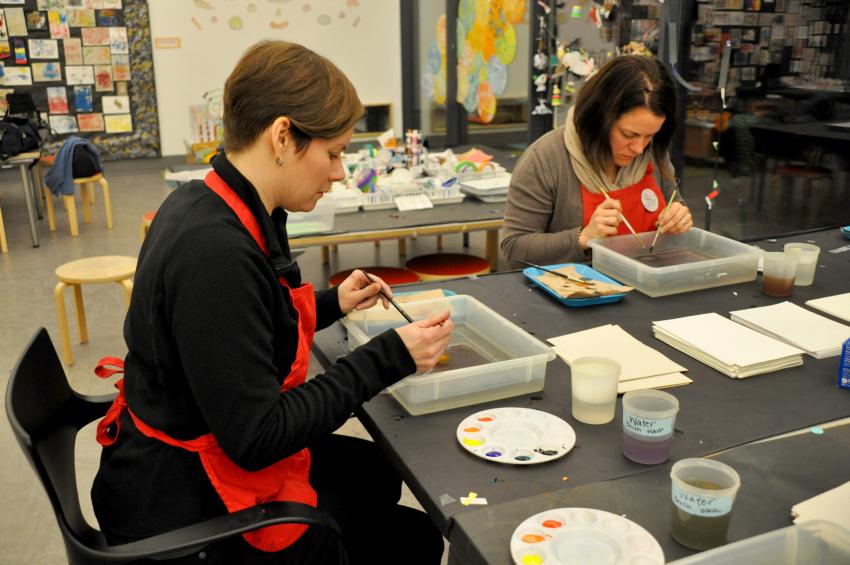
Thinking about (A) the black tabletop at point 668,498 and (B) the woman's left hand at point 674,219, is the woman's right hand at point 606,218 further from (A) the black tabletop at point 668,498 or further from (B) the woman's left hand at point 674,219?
(A) the black tabletop at point 668,498

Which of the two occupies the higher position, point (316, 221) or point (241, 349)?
point (241, 349)

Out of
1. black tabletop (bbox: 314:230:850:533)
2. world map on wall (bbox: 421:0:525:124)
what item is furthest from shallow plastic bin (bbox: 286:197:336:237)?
world map on wall (bbox: 421:0:525:124)

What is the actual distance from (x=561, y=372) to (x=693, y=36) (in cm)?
353

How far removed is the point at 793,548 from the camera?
925 millimetres

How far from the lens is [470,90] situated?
7.00 metres

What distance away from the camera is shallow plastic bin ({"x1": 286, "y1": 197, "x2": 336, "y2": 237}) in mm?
3234

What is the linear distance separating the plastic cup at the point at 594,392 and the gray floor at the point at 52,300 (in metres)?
1.31

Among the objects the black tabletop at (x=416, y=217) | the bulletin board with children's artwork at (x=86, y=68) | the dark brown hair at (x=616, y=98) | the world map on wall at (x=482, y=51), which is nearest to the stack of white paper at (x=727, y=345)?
the dark brown hair at (x=616, y=98)

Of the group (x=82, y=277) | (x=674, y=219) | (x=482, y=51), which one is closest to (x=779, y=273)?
(x=674, y=219)

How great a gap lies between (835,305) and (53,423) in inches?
68.3

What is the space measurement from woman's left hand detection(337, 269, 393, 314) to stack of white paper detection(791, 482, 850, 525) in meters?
0.92

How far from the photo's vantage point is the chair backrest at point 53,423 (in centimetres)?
118

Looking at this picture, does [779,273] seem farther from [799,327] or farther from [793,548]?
[793,548]

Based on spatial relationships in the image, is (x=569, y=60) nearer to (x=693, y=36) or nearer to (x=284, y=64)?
(x=693, y=36)
